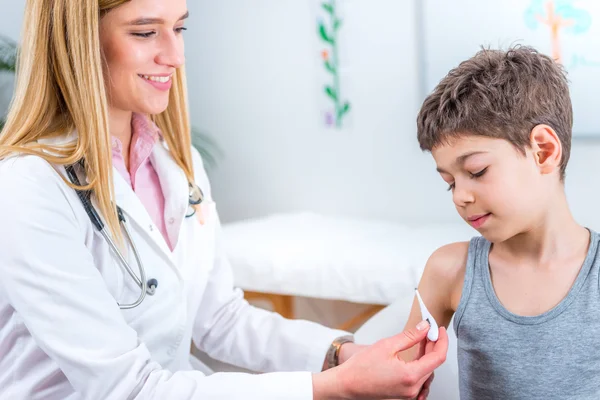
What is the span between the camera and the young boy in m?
1.08

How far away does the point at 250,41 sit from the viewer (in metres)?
3.26

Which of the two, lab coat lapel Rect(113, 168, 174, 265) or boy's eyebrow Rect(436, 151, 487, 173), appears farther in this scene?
lab coat lapel Rect(113, 168, 174, 265)

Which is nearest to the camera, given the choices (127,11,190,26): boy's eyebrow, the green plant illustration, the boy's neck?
the boy's neck

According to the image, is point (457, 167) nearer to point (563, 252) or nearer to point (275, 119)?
point (563, 252)

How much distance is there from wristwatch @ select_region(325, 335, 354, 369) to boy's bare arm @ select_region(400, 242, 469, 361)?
19cm

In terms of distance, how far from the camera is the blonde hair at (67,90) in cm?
120

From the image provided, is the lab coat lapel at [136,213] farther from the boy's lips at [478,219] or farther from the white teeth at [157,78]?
the boy's lips at [478,219]

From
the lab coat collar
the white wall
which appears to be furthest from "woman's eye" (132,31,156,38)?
the white wall

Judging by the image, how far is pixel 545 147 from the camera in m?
1.09

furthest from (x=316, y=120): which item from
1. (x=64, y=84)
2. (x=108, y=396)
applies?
(x=108, y=396)

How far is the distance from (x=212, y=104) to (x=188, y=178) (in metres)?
2.01

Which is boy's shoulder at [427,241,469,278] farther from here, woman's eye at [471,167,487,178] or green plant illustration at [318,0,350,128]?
green plant illustration at [318,0,350,128]

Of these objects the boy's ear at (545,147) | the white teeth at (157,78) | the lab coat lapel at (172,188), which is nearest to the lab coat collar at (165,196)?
the lab coat lapel at (172,188)

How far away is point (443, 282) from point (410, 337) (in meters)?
0.19
